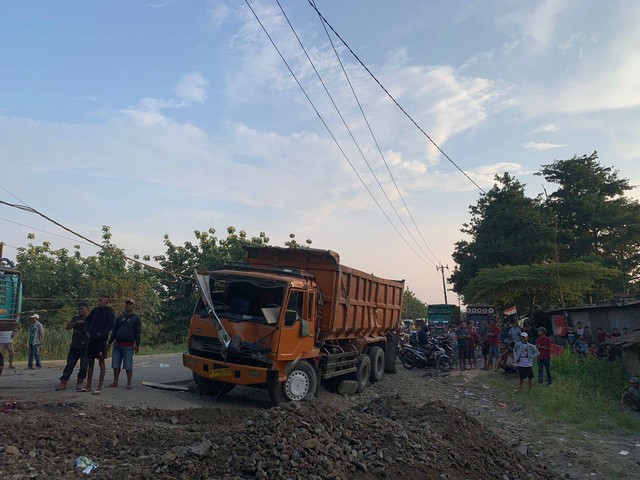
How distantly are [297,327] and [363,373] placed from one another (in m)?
3.80

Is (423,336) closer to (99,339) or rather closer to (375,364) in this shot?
(375,364)

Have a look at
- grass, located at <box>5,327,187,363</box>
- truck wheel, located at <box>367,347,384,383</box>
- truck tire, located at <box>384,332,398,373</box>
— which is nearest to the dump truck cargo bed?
truck wheel, located at <box>367,347,384,383</box>

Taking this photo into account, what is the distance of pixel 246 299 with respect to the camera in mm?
8984

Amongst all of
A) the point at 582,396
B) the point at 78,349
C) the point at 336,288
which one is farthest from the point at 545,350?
the point at 78,349

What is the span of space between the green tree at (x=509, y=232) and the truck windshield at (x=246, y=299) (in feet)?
93.5

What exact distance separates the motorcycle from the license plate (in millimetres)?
8946

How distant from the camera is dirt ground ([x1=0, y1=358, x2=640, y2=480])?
459 cm

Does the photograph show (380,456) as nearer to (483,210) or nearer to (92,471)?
(92,471)

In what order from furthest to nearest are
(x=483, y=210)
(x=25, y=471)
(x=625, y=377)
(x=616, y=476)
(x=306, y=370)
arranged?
(x=483, y=210) < (x=625, y=377) < (x=306, y=370) < (x=616, y=476) < (x=25, y=471)

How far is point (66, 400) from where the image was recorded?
307 inches

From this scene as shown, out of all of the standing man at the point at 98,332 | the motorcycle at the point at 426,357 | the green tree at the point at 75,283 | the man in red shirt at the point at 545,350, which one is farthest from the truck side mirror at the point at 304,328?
the green tree at the point at 75,283

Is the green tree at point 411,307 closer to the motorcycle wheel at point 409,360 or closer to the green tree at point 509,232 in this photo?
the green tree at point 509,232

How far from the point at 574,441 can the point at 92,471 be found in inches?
253

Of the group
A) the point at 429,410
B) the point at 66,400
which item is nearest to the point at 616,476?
the point at 429,410
